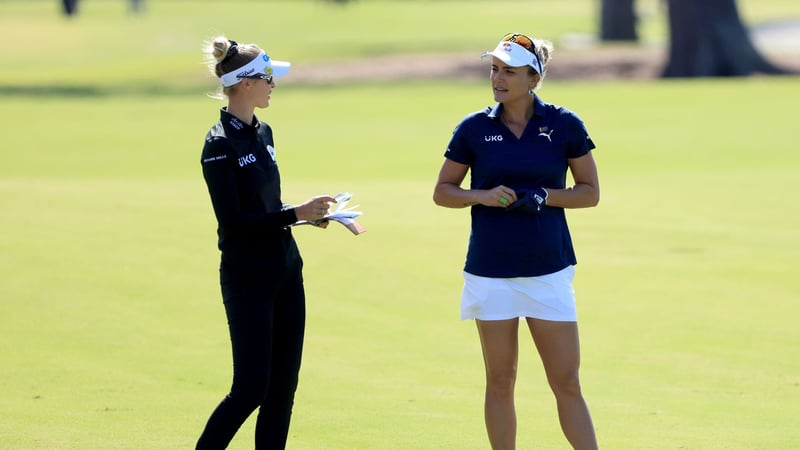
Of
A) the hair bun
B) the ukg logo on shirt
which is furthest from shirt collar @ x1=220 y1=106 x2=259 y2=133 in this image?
the hair bun

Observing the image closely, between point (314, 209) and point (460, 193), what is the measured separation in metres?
0.67

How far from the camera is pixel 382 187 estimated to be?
18.0m

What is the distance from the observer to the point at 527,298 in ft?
19.8

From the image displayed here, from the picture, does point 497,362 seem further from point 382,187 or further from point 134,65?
point 134,65

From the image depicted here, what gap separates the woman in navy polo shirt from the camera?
6.03 meters

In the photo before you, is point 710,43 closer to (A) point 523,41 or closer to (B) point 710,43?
(B) point 710,43

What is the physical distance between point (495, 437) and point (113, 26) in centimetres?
6631

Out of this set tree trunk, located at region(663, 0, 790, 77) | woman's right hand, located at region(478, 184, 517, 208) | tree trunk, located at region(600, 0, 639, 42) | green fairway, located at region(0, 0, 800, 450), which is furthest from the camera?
tree trunk, located at region(600, 0, 639, 42)

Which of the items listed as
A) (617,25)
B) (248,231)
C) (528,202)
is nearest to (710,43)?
(617,25)

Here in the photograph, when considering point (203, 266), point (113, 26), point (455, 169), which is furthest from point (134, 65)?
point (455, 169)

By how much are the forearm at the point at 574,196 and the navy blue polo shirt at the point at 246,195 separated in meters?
1.15

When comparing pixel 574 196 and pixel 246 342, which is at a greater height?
pixel 574 196

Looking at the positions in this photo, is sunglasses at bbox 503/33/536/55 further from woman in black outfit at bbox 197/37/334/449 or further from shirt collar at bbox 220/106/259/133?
shirt collar at bbox 220/106/259/133

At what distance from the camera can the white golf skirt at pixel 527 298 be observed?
6023 millimetres
